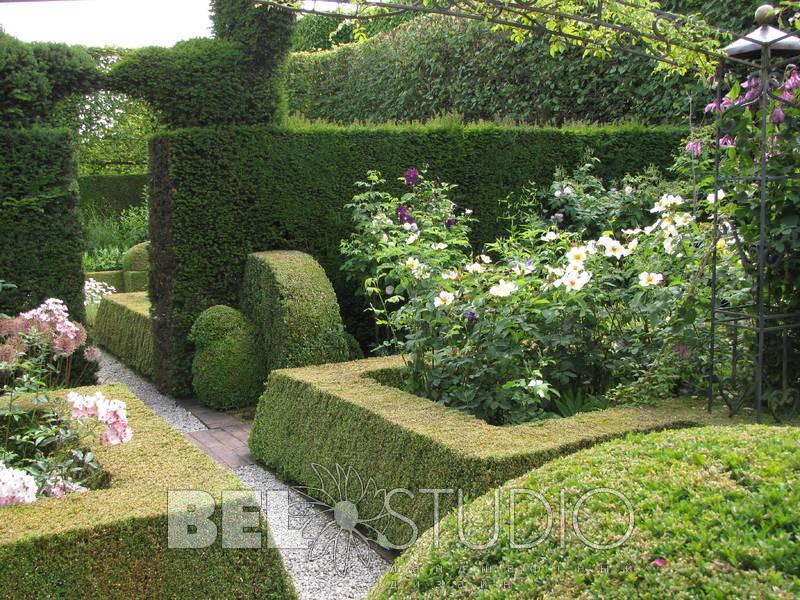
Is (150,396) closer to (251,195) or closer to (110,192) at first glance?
(251,195)

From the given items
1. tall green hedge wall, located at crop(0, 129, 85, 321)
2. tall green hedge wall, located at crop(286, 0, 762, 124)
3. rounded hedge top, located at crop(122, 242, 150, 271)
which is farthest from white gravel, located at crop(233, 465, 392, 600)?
rounded hedge top, located at crop(122, 242, 150, 271)

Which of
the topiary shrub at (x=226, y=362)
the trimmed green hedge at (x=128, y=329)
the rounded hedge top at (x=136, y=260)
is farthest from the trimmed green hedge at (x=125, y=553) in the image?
the rounded hedge top at (x=136, y=260)

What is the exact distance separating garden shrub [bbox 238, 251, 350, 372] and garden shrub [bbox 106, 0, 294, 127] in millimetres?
1462

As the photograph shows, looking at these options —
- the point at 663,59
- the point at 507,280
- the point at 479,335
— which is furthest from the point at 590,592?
the point at 663,59

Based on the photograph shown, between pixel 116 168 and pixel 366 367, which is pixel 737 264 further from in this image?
pixel 116 168

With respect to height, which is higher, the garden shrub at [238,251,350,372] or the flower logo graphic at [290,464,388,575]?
the garden shrub at [238,251,350,372]

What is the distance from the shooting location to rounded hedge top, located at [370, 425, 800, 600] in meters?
1.33

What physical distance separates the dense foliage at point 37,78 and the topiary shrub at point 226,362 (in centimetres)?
210

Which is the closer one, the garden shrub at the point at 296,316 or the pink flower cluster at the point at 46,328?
the pink flower cluster at the point at 46,328

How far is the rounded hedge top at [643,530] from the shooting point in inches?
52.3

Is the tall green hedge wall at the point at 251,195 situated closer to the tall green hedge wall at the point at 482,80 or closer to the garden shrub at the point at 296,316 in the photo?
→ the garden shrub at the point at 296,316

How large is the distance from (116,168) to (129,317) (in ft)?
24.6

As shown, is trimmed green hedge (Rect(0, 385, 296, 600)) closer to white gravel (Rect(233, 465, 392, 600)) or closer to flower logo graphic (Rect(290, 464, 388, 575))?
white gravel (Rect(233, 465, 392, 600))

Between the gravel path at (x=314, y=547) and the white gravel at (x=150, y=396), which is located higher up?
the gravel path at (x=314, y=547)
